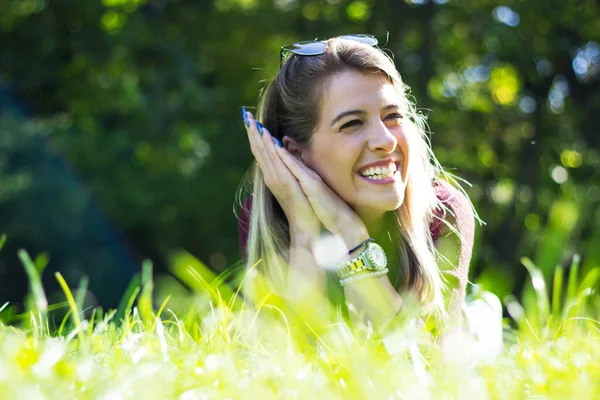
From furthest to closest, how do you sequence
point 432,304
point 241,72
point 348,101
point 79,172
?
point 241,72, point 79,172, point 348,101, point 432,304

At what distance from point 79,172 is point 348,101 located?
642 cm

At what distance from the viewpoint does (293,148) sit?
11.4 feet

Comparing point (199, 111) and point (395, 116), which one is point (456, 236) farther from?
point (199, 111)

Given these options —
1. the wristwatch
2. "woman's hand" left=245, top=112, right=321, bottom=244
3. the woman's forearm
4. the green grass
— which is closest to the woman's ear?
"woman's hand" left=245, top=112, right=321, bottom=244

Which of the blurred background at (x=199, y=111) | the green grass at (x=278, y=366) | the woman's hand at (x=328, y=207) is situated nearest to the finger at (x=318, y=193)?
the woman's hand at (x=328, y=207)

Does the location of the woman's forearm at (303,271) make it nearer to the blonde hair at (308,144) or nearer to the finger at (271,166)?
the blonde hair at (308,144)

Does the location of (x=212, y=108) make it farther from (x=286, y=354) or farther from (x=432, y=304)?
(x=286, y=354)

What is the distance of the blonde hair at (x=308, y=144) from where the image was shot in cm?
312

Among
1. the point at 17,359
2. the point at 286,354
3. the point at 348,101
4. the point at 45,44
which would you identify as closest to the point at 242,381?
the point at 286,354

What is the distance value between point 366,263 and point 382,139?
53 centimetres

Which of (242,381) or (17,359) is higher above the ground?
(17,359)

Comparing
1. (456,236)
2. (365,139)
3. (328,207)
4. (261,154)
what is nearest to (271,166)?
(261,154)

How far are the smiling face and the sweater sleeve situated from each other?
331 millimetres

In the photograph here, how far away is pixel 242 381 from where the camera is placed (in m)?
1.47
